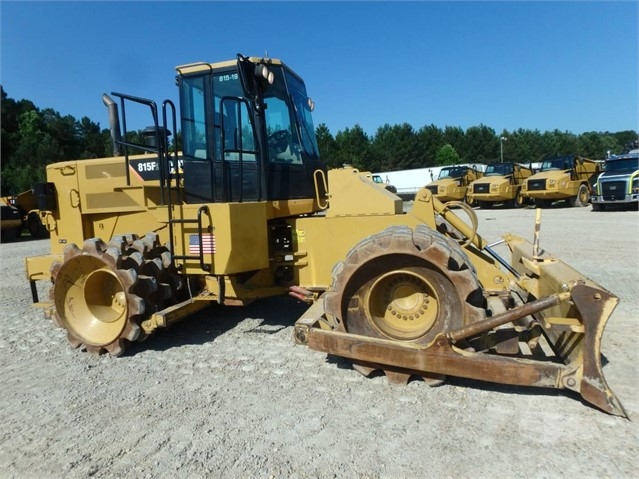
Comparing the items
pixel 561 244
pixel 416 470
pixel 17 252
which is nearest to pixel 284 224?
pixel 416 470

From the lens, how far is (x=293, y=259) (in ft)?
16.2

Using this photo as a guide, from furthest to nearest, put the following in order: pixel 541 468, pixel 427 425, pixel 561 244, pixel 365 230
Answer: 1. pixel 561 244
2. pixel 365 230
3. pixel 427 425
4. pixel 541 468

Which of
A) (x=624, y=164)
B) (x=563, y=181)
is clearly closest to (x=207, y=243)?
(x=624, y=164)

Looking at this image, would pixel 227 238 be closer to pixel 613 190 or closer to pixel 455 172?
pixel 613 190

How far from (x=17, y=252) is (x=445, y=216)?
49.0 ft

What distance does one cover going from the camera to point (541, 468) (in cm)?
258

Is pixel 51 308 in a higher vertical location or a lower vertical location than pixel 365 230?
lower

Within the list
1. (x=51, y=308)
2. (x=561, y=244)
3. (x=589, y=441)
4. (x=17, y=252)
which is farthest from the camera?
(x=17, y=252)

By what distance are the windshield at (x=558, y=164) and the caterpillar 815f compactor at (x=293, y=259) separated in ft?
65.9

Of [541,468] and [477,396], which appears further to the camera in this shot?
[477,396]

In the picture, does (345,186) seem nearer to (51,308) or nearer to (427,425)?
(427,425)

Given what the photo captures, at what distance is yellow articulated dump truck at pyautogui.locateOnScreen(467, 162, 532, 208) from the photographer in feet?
76.5

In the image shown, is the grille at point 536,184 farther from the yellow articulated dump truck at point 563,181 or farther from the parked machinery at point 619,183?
the parked machinery at point 619,183

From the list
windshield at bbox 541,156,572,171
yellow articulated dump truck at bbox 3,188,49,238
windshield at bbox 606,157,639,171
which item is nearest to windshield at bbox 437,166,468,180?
windshield at bbox 541,156,572,171
